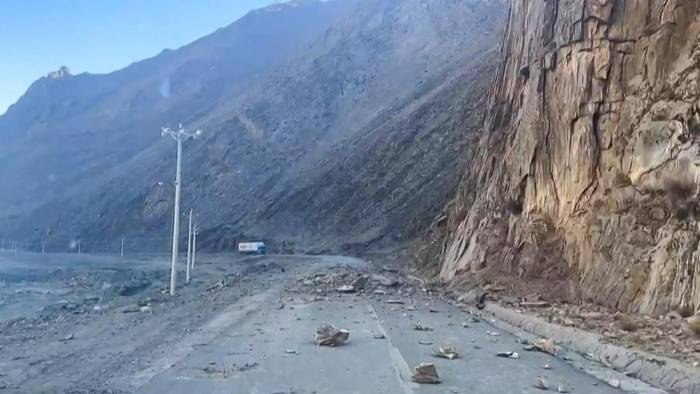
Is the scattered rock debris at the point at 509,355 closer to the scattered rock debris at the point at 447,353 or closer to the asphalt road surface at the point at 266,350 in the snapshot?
the asphalt road surface at the point at 266,350

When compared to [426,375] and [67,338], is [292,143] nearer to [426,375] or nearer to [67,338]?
[67,338]

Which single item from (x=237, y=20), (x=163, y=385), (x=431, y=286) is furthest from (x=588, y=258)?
(x=237, y=20)

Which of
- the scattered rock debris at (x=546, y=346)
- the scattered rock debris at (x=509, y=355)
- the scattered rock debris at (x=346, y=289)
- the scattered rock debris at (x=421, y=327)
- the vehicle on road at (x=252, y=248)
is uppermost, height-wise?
the scattered rock debris at (x=546, y=346)

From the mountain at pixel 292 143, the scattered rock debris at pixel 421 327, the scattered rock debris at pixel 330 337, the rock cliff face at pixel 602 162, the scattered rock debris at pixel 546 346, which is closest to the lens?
the scattered rock debris at pixel 546 346

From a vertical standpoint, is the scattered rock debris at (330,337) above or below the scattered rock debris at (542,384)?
below

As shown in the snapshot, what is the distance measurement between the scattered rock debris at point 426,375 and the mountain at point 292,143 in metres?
42.1

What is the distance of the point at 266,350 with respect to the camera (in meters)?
12.3

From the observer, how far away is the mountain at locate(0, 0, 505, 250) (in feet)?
201

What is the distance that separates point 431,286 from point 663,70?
1274 centimetres

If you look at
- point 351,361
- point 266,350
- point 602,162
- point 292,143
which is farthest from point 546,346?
point 292,143

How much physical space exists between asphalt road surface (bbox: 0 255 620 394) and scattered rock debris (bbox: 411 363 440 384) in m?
0.13

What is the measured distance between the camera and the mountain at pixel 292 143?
6138 cm

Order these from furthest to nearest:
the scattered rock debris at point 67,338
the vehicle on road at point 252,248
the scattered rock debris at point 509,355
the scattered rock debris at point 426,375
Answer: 1. the vehicle on road at point 252,248
2. the scattered rock debris at point 67,338
3. the scattered rock debris at point 509,355
4. the scattered rock debris at point 426,375

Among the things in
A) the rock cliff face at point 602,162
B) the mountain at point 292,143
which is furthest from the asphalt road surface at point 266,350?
the mountain at point 292,143
